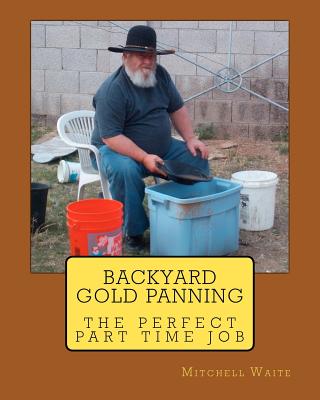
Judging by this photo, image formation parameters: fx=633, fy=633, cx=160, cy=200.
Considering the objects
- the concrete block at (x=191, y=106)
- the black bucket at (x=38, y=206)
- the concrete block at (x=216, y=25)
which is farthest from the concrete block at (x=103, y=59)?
the black bucket at (x=38, y=206)

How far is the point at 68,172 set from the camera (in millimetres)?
5184

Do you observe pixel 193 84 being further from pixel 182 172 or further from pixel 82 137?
pixel 182 172

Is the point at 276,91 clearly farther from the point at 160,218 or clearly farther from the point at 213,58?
the point at 160,218

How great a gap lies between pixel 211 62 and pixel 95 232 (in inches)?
148

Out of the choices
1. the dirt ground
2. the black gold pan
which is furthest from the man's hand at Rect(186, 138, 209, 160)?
the dirt ground

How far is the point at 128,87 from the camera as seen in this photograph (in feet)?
13.0

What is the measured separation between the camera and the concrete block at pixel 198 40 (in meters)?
6.41

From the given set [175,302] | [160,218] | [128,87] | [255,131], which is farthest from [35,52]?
[175,302]

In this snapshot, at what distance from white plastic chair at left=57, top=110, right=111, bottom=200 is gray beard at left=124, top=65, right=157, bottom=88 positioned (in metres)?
0.49

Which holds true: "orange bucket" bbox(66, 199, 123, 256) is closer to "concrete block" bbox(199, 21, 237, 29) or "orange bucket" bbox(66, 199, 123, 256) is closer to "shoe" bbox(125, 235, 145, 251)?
"shoe" bbox(125, 235, 145, 251)

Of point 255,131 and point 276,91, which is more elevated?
point 276,91

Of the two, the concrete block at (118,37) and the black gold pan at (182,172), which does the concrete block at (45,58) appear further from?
the black gold pan at (182,172)

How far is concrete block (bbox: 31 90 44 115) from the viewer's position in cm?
697

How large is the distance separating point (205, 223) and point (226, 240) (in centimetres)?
25
